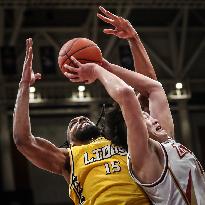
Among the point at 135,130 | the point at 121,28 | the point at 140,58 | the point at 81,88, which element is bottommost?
the point at 81,88

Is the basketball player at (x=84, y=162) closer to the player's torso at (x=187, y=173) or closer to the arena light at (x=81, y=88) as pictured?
the player's torso at (x=187, y=173)

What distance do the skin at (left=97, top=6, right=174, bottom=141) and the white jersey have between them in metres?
0.62

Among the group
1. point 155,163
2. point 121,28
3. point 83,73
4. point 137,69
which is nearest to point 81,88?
point 137,69

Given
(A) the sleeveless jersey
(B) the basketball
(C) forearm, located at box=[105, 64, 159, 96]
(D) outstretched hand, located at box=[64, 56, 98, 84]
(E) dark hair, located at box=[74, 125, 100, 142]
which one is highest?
(B) the basketball

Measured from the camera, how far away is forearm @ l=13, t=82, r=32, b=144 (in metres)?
4.01

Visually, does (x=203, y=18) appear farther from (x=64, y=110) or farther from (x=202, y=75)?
(x=64, y=110)

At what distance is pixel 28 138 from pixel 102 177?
23.5 inches

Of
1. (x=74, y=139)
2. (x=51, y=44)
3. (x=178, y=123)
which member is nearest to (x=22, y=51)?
(x=51, y=44)

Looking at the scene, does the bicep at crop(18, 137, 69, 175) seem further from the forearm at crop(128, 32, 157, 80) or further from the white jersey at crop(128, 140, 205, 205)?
the forearm at crop(128, 32, 157, 80)

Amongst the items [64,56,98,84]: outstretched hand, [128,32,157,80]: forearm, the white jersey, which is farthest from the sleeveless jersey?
[128,32,157,80]: forearm

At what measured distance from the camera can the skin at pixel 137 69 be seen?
14.3 ft

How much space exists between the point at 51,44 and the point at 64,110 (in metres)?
2.18

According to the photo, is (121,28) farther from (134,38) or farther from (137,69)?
(137,69)

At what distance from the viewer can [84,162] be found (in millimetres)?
4156
